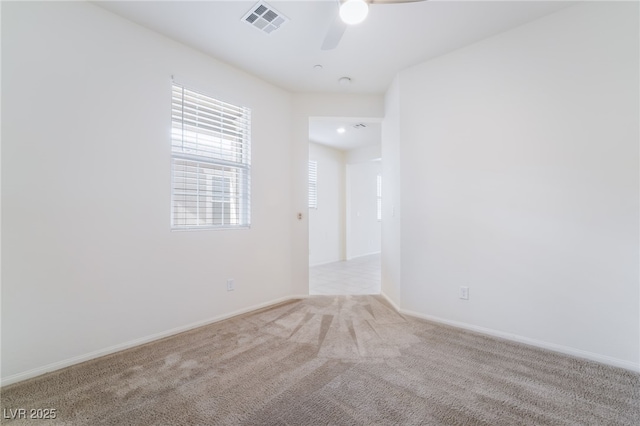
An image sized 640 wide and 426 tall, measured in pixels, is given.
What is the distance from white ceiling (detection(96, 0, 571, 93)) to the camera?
6.93ft

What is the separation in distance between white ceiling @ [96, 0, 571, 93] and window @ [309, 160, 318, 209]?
9.83ft

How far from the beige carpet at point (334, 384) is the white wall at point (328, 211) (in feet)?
12.2

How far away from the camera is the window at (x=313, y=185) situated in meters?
6.06

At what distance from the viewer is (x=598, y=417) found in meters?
1.47

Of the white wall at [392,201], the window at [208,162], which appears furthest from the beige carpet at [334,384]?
the window at [208,162]

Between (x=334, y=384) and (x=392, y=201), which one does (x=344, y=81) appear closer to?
(x=392, y=201)

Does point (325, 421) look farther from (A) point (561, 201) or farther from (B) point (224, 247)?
(A) point (561, 201)

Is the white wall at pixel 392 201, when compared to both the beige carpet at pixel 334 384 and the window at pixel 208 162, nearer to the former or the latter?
the beige carpet at pixel 334 384

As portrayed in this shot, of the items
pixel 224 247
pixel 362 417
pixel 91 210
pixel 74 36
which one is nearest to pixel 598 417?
pixel 362 417

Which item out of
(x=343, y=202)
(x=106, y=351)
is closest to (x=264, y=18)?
(x=106, y=351)

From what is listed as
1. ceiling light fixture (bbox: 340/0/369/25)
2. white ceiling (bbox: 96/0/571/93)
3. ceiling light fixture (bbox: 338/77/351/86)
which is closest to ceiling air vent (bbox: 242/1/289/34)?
white ceiling (bbox: 96/0/571/93)

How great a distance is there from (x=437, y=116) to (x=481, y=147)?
0.56 metres

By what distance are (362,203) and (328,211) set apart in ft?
4.45

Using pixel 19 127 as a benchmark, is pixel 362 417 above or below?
below
